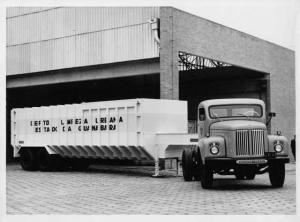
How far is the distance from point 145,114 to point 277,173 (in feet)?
18.8

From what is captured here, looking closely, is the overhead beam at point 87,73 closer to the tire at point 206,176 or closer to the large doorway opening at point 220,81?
the large doorway opening at point 220,81

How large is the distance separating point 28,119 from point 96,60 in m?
4.20

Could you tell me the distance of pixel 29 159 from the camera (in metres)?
22.9

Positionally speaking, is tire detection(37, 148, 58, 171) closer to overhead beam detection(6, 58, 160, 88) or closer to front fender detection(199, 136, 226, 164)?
overhead beam detection(6, 58, 160, 88)

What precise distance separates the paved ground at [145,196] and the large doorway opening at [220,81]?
49.2 ft

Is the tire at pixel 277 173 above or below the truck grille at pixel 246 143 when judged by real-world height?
below

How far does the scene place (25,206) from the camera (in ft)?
37.5

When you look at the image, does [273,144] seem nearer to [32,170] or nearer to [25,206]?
[25,206]

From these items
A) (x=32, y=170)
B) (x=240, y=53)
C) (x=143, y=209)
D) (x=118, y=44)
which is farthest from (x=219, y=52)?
(x=143, y=209)

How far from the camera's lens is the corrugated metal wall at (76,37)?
75.3 feet

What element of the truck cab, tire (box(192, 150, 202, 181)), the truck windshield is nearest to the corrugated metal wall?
tire (box(192, 150, 202, 181))

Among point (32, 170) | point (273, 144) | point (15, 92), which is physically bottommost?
point (32, 170)

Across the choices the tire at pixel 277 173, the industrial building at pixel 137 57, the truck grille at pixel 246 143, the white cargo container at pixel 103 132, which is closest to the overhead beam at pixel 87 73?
the industrial building at pixel 137 57

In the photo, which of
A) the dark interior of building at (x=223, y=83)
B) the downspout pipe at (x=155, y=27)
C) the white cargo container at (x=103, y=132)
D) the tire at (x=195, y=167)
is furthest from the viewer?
the dark interior of building at (x=223, y=83)
